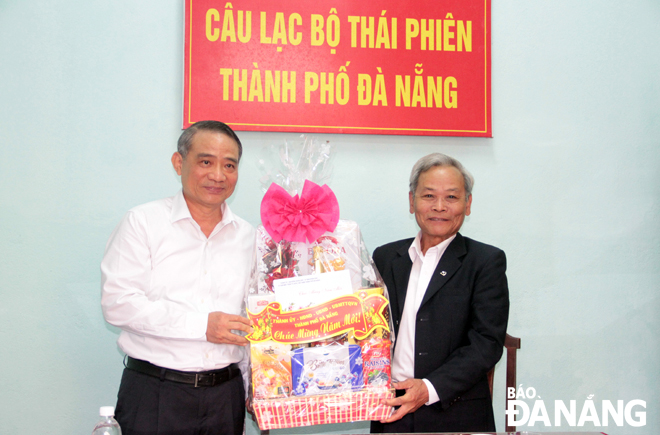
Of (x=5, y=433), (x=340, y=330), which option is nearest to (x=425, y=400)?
(x=340, y=330)

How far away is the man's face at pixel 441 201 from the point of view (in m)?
1.81

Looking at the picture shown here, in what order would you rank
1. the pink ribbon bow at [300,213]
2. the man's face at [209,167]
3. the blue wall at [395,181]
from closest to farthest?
the pink ribbon bow at [300,213], the man's face at [209,167], the blue wall at [395,181]

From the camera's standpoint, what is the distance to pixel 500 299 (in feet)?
5.83

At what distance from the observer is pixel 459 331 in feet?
5.80

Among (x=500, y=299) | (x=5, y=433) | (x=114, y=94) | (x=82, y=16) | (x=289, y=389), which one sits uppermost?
(x=82, y=16)

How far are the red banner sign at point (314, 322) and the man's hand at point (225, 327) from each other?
0.07 metres

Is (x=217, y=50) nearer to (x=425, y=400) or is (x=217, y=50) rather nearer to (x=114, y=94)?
(x=114, y=94)

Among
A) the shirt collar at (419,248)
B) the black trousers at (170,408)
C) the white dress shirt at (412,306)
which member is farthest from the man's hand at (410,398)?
the black trousers at (170,408)

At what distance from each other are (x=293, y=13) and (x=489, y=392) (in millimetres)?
Answer: 2015

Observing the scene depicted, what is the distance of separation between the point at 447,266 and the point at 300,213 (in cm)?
60

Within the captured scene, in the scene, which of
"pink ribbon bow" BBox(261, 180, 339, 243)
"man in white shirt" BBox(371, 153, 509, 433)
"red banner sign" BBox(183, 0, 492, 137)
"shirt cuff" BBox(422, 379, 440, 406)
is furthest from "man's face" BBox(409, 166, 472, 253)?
"red banner sign" BBox(183, 0, 492, 137)

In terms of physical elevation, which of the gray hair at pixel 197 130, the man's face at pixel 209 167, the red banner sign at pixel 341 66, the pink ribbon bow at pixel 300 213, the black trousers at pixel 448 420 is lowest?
the black trousers at pixel 448 420

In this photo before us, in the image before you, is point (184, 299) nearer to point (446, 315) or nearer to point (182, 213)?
point (182, 213)

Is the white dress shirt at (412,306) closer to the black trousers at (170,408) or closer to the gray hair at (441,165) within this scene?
the gray hair at (441,165)
